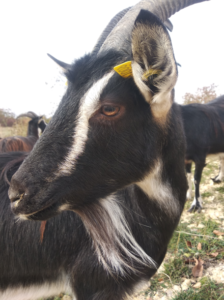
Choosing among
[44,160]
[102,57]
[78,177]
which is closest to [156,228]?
[78,177]

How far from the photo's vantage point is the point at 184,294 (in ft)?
8.05

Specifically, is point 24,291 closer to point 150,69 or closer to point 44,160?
point 44,160

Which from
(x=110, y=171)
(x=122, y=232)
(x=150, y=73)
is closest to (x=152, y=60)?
(x=150, y=73)

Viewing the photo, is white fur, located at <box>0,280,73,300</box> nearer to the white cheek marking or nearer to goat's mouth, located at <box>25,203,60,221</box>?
goat's mouth, located at <box>25,203,60,221</box>

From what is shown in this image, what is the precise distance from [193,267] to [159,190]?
1835 mm

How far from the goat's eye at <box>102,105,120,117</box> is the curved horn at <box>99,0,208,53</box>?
488 mm

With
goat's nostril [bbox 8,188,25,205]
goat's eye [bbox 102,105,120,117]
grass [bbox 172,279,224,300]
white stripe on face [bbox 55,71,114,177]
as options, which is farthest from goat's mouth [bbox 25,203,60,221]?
grass [bbox 172,279,224,300]

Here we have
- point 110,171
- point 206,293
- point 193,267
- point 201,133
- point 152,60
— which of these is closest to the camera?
point 152,60

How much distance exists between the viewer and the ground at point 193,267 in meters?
2.52

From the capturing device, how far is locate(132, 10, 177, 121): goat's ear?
114 cm

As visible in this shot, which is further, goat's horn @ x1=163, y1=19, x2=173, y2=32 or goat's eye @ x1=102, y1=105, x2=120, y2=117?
goat's horn @ x1=163, y1=19, x2=173, y2=32

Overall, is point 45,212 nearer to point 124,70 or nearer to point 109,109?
point 109,109

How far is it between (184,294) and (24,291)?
1.74 metres

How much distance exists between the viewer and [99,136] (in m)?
1.36
